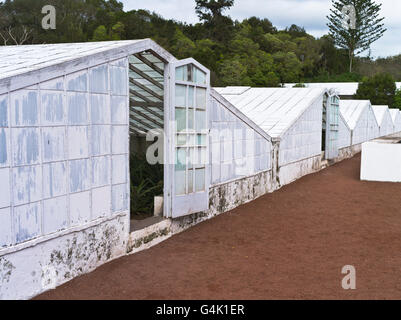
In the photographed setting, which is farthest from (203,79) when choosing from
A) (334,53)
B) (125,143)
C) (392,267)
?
(334,53)

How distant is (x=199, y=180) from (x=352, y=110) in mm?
18859

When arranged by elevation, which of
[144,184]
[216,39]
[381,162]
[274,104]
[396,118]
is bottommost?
[144,184]

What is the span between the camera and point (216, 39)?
5888cm

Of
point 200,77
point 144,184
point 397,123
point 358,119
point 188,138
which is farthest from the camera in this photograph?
point 397,123

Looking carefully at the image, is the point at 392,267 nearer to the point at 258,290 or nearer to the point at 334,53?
the point at 258,290

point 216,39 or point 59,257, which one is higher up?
point 216,39

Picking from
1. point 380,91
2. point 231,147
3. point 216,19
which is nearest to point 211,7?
point 216,19

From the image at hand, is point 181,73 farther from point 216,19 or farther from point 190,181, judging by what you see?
point 216,19

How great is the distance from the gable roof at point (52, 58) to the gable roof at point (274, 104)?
754 cm

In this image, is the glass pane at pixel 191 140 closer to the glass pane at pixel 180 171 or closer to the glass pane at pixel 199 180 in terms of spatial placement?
the glass pane at pixel 180 171

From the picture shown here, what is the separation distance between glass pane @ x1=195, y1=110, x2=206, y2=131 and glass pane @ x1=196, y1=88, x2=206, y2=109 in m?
0.10

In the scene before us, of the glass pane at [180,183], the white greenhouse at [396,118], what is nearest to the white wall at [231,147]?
the glass pane at [180,183]

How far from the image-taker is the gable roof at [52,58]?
4784 mm
